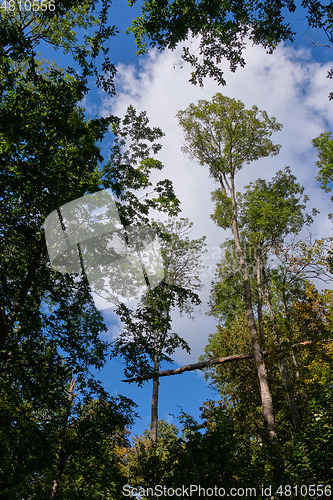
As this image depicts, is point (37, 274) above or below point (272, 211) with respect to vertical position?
below

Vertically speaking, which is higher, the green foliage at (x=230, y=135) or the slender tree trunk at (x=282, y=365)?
the green foliage at (x=230, y=135)

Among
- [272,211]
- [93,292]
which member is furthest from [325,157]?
[93,292]

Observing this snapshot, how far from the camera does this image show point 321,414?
23.5 feet

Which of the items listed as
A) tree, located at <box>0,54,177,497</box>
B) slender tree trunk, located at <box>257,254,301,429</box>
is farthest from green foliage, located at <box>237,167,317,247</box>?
tree, located at <box>0,54,177,497</box>

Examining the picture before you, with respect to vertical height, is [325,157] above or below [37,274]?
Answer: above

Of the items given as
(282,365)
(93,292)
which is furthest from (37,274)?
(282,365)

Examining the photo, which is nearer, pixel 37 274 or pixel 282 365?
pixel 37 274

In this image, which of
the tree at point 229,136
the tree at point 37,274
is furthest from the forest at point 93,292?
the tree at point 229,136

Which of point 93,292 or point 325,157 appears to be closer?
point 93,292

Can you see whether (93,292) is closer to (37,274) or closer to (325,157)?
(37,274)

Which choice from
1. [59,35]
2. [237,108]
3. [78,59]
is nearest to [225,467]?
[78,59]

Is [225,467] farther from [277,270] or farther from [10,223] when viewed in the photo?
[277,270]

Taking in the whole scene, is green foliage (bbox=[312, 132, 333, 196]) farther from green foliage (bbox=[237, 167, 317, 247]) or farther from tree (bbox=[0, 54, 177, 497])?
tree (bbox=[0, 54, 177, 497])

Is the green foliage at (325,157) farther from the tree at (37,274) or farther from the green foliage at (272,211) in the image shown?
the tree at (37,274)
